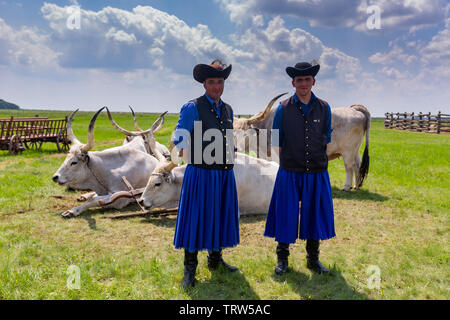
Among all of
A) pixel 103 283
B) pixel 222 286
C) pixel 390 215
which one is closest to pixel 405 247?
pixel 390 215

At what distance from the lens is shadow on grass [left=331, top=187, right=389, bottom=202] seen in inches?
282

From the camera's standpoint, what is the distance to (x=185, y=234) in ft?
11.3

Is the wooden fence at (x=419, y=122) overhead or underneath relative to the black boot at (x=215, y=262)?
overhead

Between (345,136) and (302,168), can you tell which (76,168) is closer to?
(302,168)

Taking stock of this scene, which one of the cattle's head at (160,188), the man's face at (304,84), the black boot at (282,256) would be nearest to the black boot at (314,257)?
the black boot at (282,256)

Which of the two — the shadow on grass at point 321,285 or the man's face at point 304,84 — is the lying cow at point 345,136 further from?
the shadow on grass at point 321,285

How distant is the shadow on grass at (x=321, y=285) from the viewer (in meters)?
3.29

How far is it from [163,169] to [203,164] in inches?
82.6

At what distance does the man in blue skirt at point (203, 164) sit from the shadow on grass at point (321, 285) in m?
0.85

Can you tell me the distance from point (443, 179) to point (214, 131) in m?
8.39

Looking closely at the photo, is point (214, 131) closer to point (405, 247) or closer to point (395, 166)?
point (405, 247)

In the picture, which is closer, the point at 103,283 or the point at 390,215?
the point at 103,283
